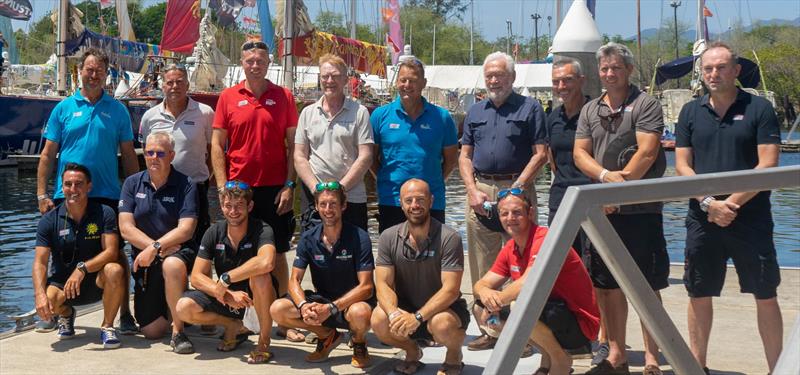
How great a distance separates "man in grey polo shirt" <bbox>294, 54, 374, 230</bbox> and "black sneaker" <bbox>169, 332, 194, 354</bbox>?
3.43 ft

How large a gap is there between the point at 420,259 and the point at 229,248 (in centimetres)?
132

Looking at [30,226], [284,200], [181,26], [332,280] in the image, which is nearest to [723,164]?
[332,280]

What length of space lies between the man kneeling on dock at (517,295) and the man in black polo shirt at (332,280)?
78 centimetres

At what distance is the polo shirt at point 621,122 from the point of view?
4.93 meters

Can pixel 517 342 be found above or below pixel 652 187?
below

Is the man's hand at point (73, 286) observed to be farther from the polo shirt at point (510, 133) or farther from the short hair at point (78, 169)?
the polo shirt at point (510, 133)

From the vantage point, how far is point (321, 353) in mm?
5527

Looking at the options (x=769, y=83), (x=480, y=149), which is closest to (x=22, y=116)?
(x=480, y=149)

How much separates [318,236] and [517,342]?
331cm

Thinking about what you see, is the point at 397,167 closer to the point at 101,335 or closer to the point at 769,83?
the point at 101,335

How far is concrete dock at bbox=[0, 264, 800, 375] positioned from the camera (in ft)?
14.1

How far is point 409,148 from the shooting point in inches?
234

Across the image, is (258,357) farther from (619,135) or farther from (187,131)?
(619,135)

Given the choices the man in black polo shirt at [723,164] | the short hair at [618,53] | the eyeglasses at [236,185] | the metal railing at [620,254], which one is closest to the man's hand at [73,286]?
the eyeglasses at [236,185]
